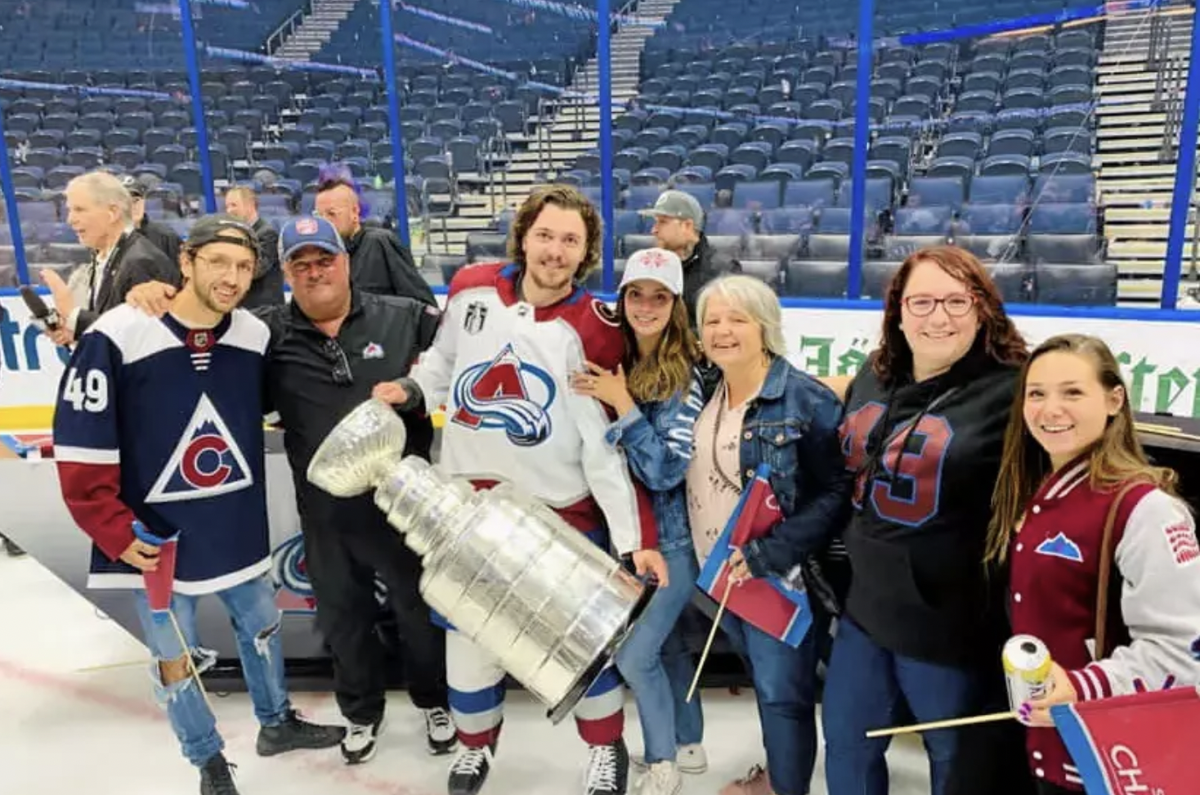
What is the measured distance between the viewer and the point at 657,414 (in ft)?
5.96

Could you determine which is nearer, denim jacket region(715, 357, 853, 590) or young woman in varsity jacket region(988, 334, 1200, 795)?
young woman in varsity jacket region(988, 334, 1200, 795)

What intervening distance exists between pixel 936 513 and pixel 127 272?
2.12 metres

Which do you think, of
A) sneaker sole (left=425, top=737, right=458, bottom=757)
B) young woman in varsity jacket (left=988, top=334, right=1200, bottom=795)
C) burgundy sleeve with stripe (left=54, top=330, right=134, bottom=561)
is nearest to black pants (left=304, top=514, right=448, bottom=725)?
sneaker sole (left=425, top=737, right=458, bottom=757)

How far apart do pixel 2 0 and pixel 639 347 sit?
6.49 m

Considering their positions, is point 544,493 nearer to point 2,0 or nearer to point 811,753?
point 811,753

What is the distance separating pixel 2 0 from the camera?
6184 millimetres

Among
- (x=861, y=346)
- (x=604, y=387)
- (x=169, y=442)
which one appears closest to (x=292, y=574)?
(x=169, y=442)

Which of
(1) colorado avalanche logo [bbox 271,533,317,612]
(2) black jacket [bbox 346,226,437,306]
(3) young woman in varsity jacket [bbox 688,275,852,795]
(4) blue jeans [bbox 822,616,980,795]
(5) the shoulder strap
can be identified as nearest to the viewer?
(5) the shoulder strap

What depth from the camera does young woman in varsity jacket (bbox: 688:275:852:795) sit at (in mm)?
1712

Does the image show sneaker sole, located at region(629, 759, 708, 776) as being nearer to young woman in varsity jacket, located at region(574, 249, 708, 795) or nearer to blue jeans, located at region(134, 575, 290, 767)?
young woman in varsity jacket, located at region(574, 249, 708, 795)

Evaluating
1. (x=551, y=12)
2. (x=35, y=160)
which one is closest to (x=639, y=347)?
(x=551, y=12)

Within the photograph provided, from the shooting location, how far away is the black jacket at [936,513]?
58.1 inches

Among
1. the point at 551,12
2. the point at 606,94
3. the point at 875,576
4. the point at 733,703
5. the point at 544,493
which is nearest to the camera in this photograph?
the point at 875,576

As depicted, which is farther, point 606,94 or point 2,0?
point 2,0
